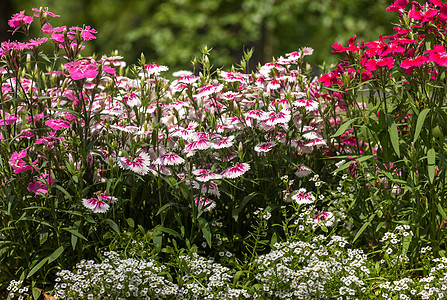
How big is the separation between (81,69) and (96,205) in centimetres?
63

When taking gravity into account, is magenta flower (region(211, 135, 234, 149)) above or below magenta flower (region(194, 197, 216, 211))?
above

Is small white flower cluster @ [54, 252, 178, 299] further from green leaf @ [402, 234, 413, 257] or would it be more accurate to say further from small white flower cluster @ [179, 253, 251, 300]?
green leaf @ [402, 234, 413, 257]

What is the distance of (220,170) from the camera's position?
10.7ft

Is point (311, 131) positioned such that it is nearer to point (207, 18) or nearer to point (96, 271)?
point (96, 271)

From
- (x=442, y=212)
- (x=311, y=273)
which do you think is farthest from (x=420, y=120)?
(x=311, y=273)

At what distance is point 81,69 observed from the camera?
2.76 m

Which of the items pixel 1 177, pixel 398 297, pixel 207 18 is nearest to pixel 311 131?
pixel 398 297

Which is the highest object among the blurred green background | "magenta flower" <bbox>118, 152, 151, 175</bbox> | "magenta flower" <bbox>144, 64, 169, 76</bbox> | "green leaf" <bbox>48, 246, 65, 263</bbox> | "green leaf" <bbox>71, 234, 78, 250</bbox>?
the blurred green background

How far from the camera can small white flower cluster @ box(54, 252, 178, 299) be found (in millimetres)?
2689

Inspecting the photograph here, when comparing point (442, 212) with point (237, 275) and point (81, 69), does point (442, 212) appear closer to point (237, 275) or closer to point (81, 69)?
point (237, 275)

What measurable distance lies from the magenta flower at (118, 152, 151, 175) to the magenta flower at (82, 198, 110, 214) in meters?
0.20

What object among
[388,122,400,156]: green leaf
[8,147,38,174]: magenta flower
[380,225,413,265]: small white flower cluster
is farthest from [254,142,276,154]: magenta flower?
[8,147,38,174]: magenta flower

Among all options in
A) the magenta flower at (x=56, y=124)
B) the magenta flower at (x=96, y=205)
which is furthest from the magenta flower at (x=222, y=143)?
the magenta flower at (x=56, y=124)

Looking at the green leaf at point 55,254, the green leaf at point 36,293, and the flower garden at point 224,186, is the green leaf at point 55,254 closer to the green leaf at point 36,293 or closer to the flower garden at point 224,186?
the flower garden at point 224,186
